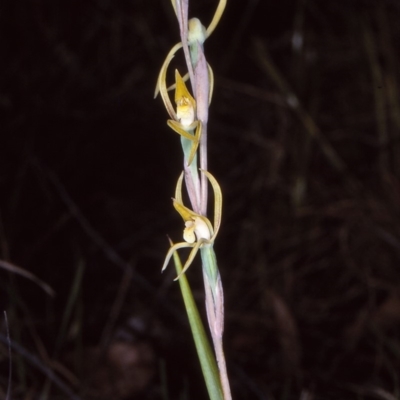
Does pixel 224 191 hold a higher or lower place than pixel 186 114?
lower

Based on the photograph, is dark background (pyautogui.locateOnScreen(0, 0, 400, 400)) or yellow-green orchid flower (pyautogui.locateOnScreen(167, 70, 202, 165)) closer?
yellow-green orchid flower (pyautogui.locateOnScreen(167, 70, 202, 165))

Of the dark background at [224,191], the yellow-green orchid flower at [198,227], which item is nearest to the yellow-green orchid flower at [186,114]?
the yellow-green orchid flower at [198,227]

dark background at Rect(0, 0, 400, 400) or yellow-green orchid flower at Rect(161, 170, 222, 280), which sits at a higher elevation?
yellow-green orchid flower at Rect(161, 170, 222, 280)

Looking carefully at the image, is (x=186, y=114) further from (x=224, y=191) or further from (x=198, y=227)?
(x=224, y=191)

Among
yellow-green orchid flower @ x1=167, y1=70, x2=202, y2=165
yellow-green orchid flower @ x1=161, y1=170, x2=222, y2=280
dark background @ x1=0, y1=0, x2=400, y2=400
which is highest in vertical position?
yellow-green orchid flower @ x1=167, y1=70, x2=202, y2=165

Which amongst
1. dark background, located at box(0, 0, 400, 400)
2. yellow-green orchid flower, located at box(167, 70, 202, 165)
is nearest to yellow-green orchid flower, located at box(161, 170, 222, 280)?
yellow-green orchid flower, located at box(167, 70, 202, 165)

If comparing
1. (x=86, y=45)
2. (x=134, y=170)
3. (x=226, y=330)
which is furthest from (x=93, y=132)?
(x=226, y=330)

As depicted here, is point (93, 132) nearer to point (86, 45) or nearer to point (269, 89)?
point (86, 45)

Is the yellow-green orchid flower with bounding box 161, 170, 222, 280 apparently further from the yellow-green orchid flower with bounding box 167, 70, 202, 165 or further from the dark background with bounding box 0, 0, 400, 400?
the dark background with bounding box 0, 0, 400, 400

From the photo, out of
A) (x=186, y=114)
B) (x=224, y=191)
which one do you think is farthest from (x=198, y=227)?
(x=224, y=191)
